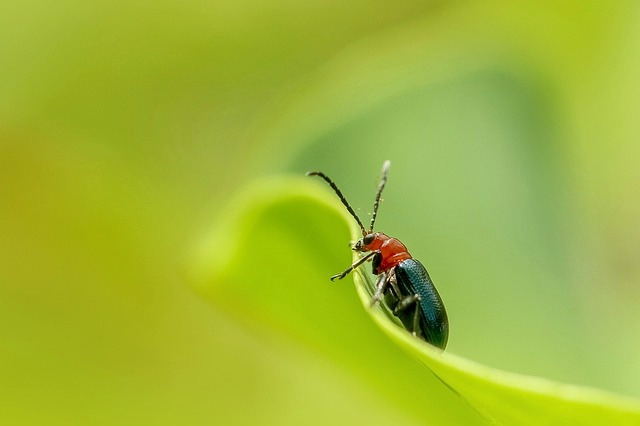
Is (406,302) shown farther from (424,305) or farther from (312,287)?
(312,287)

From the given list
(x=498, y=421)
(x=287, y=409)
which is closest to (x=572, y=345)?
(x=287, y=409)

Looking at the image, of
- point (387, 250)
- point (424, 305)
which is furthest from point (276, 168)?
point (424, 305)

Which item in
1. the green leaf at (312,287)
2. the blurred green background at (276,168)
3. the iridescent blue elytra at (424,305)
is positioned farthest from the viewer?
the blurred green background at (276,168)

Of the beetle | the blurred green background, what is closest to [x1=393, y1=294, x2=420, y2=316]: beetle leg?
the beetle

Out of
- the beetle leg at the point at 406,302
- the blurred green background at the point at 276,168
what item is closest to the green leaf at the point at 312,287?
the beetle leg at the point at 406,302

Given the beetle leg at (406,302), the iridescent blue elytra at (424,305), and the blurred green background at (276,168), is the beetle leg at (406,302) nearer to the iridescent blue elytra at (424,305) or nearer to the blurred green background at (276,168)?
the iridescent blue elytra at (424,305)

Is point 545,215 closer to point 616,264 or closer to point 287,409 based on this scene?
point 616,264
